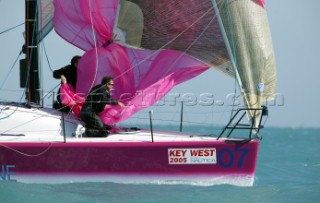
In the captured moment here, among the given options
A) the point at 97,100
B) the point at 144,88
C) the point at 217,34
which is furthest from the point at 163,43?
the point at 97,100

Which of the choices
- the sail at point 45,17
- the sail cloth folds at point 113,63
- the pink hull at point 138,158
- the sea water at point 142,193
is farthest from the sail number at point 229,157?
the sail at point 45,17

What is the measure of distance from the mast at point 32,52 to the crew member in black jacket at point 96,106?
1579 millimetres

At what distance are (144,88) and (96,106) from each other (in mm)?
1084

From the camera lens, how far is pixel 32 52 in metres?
14.5

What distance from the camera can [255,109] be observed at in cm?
1281

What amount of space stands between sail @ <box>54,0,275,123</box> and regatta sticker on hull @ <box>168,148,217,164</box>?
1.14 meters

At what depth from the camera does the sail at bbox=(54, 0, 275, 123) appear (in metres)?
13.1

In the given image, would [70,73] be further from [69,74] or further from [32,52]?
[32,52]

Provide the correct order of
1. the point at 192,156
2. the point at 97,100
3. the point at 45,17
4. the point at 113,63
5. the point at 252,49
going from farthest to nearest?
the point at 45,17 → the point at 113,63 → the point at 97,100 → the point at 252,49 → the point at 192,156

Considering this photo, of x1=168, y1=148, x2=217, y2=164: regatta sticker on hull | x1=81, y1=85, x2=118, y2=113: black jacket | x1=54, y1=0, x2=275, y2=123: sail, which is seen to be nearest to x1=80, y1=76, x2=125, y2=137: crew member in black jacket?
x1=81, y1=85, x2=118, y2=113: black jacket

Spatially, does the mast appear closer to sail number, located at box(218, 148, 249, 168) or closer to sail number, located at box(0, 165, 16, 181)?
sail number, located at box(0, 165, 16, 181)

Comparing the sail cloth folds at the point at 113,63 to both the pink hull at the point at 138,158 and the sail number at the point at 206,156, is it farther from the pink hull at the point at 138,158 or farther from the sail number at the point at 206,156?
the sail number at the point at 206,156

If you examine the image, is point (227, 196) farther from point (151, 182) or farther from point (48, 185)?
point (48, 185)

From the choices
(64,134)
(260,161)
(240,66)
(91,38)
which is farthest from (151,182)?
(260,161)
